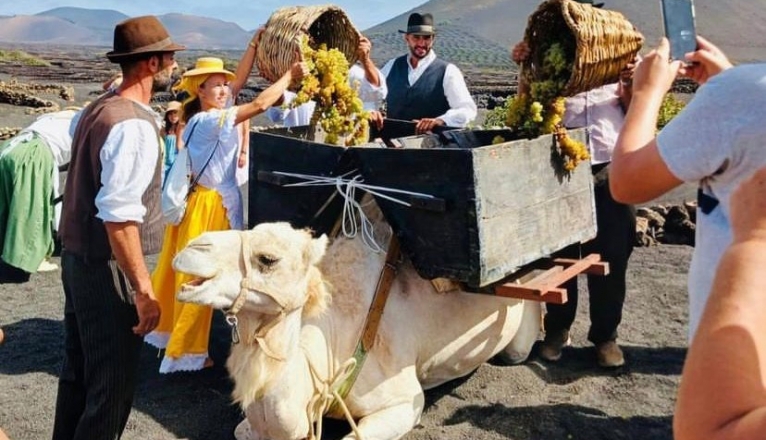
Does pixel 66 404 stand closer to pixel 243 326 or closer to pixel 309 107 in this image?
pixel 243 326

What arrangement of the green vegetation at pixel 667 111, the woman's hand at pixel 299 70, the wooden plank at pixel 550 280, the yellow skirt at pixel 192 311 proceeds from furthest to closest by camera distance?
the green vegetation at pixel 667 111 → the yellow skirt at pixel 192 311 → the woman's hand at pixel 299 70 → the wooden plank at pixel 550 280

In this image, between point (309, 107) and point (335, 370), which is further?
point (309, 107)

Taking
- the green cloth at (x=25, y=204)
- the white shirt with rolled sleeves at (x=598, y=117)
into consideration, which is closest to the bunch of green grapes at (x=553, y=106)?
the white shirt with rolled sleeves at (x=598, y=117)

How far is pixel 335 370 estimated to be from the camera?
3.79 m

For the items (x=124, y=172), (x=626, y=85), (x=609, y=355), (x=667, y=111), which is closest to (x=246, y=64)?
(x=124, y=172)

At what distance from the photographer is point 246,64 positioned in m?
4.74

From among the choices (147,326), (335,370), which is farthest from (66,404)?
(335,370)

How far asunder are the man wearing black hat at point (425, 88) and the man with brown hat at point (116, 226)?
307cm

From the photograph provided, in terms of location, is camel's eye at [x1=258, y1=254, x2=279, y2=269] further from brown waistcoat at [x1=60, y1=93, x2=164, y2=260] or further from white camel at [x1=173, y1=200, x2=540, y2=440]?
brown waistcoat at [x1=60, y1=93, x2=164, y2=260]

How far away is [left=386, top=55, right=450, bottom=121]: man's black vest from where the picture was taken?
20.4 ft

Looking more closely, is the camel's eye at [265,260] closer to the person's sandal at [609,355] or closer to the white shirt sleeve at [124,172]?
the white shirt sleeve at [124,172]

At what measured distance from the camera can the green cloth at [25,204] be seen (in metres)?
6.81

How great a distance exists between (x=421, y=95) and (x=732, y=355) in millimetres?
5369

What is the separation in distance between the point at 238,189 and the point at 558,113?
6.74ft
